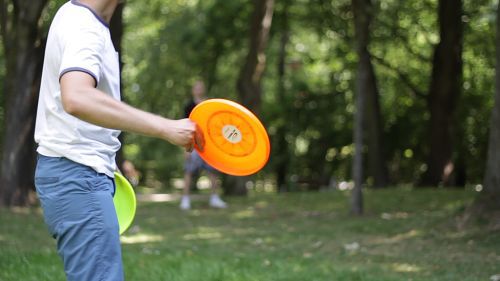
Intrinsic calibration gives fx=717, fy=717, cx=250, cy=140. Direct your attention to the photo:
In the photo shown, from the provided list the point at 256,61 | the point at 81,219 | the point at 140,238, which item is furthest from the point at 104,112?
the point at 256,61

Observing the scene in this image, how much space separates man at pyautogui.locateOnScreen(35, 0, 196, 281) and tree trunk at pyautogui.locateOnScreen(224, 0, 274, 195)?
1180 cm

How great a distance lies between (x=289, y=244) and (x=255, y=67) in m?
7.26

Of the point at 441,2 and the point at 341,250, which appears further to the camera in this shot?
the point at 441,2

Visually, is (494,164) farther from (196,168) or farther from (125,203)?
(125,203)

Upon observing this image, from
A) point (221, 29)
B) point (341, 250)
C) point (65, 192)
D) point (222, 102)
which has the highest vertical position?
point (221, 29)

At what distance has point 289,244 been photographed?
7914 millimetres

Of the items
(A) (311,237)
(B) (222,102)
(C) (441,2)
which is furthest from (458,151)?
(B) (222,102)

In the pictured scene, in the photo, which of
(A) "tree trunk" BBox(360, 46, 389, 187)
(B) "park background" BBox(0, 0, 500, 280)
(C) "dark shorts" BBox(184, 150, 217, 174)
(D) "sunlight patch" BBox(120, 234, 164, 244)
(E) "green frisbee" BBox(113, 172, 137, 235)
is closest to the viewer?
(E) "green frisbee" BBox(113, 172, 137, 235)

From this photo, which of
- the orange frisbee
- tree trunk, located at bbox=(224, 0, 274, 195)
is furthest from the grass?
the orange frisbee

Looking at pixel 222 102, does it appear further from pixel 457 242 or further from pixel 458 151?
pixel 458 151

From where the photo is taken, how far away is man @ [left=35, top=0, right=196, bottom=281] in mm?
2646

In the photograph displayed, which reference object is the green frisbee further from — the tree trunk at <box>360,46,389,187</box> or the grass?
the tree trunk at <box>360,46,389,187</box>

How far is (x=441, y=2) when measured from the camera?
16.5 meters

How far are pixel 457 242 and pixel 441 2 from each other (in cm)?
1007
